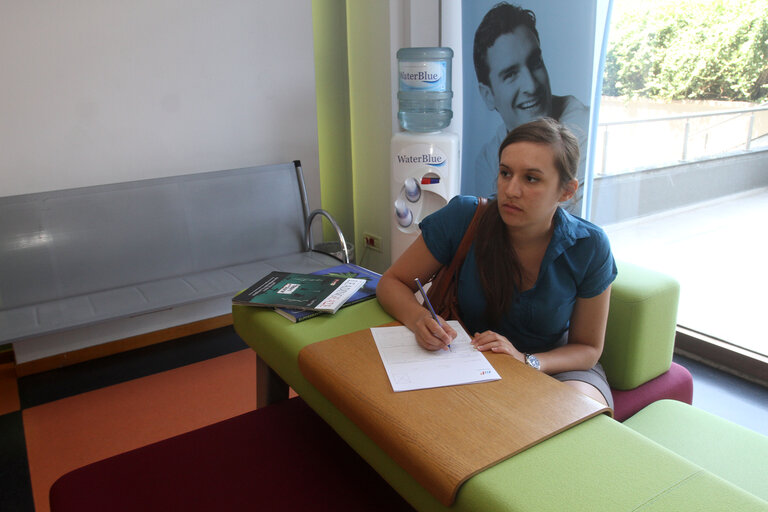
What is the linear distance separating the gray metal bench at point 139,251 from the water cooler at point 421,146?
0.46m

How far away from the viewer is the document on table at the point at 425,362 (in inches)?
57.0

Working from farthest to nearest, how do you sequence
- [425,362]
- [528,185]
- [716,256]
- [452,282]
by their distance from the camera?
1. [716,256]
2. [452,282]
3. [528,185]
4. [425,362]

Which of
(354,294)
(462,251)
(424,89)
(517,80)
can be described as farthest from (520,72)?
(354,294)

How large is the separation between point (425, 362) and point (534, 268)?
0.56 meters

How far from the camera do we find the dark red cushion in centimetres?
146

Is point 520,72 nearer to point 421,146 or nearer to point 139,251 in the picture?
point 421,146

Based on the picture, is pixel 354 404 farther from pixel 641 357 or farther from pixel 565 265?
pixel 641 357

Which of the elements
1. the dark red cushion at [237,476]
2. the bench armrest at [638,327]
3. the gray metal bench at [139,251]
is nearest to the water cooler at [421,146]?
the gray metal bench at [139,251]

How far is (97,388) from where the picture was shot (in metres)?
3.18

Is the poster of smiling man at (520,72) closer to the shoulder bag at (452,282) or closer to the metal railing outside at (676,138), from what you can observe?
the metal railing outside at (676,138)

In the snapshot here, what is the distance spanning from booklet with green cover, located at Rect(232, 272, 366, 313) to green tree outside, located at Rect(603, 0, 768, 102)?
207 cm

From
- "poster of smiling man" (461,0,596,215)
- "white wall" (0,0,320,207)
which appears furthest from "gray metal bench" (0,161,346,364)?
"poster of smiling man" (461,0,596,215)

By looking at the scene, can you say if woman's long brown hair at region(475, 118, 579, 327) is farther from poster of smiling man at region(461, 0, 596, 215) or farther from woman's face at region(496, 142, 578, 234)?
poster of smiling man at region(461, 0, 596, 215)

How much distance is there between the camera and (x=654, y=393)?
6.64ft
